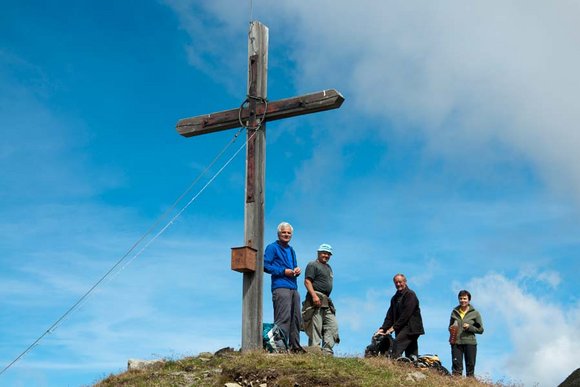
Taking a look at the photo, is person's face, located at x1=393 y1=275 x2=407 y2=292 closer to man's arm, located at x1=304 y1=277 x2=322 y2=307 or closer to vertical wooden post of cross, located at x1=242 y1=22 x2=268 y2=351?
man's arm, located at x1=304 y1=277 x2=322 y2=307

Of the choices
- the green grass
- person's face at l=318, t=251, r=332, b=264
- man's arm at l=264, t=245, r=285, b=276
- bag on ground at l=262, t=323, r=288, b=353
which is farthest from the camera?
person's face at l=318, t=251, r=332, b=264

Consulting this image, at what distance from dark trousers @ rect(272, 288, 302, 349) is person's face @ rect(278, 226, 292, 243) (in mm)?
947

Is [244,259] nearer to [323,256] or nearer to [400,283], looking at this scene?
[323,256]

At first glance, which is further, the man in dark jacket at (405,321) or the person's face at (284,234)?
the person's face at (284,234)

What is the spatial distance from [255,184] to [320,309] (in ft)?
8.72

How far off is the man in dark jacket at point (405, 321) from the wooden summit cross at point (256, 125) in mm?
2512

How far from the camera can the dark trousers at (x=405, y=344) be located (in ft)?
44.7

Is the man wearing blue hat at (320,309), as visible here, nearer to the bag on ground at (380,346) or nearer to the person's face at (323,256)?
the person's face at (323,256)

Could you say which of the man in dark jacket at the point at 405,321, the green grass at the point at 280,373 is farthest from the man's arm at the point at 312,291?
the man in dark jacket at the point at 405,321

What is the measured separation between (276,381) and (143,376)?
2785 millimetres

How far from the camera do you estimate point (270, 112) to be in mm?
14391

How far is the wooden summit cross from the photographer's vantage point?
13.6 m

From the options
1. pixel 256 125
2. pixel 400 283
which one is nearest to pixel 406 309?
pixel 400 283

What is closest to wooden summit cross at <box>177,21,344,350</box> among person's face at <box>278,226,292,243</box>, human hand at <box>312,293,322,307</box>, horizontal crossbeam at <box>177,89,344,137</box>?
horizontal crossbeam at <box>177,89,344,137</box>
